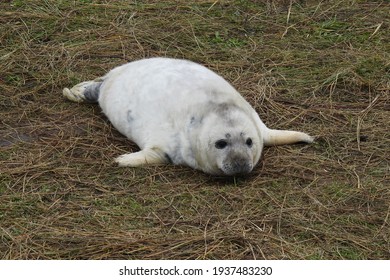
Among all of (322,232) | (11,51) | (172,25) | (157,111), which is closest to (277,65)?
(172,25)

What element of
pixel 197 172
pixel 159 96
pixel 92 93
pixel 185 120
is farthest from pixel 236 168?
pixel 92 93

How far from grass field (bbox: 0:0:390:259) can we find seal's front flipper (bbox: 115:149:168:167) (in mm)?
67

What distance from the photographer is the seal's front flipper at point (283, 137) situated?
6297mm

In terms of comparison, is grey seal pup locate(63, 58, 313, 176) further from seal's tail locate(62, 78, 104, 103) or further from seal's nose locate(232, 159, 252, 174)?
seal's tail locate(62, 78, 104, 103)

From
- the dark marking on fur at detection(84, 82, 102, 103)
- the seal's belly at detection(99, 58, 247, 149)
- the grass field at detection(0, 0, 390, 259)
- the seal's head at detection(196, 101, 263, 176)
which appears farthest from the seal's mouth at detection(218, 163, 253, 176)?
the dark marking on fur at detection(84, 82, 102, 103)

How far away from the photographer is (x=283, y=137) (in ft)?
20.8

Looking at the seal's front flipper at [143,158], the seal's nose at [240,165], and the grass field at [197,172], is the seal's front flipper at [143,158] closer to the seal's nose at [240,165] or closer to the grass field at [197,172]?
the grass field at [197,172]

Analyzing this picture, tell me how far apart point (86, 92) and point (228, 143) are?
1860 millimetres

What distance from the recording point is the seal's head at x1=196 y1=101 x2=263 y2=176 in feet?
18.8

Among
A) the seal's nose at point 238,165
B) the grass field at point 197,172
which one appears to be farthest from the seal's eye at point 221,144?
the grass field at point 197,172

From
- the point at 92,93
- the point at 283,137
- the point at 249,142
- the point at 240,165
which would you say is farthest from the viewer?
the point at 92,93

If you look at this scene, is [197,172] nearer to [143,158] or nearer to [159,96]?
[143,158]

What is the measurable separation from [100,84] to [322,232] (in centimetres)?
278

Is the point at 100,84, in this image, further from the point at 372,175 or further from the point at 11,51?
the point at 372,175
